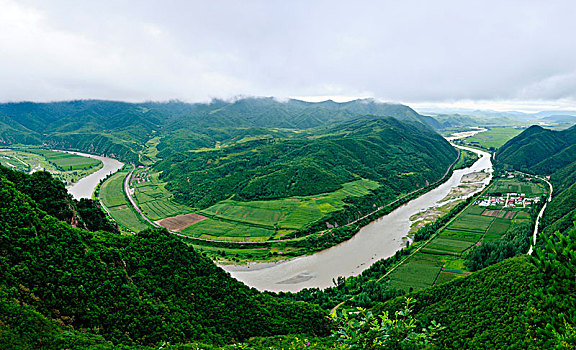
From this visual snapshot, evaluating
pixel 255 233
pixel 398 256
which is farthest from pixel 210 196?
pixel 398 256

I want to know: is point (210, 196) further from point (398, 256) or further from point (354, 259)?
point (398, 256)

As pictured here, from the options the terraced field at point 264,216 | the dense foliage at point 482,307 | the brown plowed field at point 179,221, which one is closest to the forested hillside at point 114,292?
the dense foliage at point 482,307

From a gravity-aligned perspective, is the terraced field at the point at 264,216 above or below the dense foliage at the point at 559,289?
below

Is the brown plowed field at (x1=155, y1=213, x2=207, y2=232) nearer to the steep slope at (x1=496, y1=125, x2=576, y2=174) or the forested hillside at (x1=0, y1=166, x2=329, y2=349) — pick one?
the forested hillside at (x1=0, y1=166, x2=329, y2=349)

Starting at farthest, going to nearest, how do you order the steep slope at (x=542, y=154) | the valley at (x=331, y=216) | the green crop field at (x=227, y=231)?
the steep slope at (x=542, y=154), the green crop field at (x=227, y=231), the valley at (x=331, y=216)

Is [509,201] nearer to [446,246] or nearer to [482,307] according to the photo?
[446,246]

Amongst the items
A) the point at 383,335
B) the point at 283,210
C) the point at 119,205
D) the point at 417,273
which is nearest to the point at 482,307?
the point at 417,273

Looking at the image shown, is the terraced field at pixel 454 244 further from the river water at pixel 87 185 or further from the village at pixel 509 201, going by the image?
the river water at pixel 87 185
